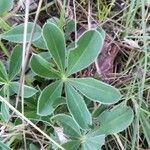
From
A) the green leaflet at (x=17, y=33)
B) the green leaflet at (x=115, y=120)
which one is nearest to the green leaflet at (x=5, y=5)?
the green leaflet at (x=17, y=33)

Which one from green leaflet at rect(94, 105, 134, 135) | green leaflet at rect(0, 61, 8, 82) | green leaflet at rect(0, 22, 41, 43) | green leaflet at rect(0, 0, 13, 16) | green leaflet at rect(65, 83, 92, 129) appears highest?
green leaflet at rect(0, 0, 13, 16)

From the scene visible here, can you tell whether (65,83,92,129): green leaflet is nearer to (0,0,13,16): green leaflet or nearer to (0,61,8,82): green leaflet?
(0,61,8,82): green leaflet

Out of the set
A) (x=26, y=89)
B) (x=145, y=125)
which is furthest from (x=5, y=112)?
(x=145, y=125)

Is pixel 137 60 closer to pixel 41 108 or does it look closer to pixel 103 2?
pixel 103 2

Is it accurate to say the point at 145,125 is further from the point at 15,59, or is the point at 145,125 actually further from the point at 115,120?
the point at 15,59

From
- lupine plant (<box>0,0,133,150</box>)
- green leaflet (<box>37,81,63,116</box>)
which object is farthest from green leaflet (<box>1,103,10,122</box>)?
green leaflet (<box>37,81,63,116</box>)

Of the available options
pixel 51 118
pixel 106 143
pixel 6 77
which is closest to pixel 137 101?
pixel 106 143
